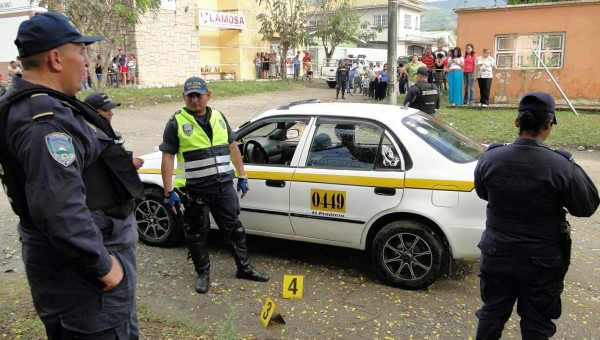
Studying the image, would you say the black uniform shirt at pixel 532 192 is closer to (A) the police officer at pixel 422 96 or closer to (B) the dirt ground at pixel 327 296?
(B) the dirt ground at pixel 327 296

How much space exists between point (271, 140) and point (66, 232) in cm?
357

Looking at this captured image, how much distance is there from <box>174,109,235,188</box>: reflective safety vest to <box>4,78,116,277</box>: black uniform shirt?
90.9 inches

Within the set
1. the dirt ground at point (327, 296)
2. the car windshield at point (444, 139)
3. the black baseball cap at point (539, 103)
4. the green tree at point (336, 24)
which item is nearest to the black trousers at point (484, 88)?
the dirt ground at point (327, 296)

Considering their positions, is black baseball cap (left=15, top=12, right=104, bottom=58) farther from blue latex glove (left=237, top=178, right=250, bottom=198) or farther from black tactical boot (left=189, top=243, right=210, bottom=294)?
black tactical boot (left=189, top=243, right=210, bottom=294)

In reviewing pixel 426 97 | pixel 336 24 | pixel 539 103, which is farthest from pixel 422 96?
pixel 336 24

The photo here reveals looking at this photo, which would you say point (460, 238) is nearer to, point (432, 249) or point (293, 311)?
point (432, 249)

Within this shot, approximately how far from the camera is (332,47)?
3175 cm

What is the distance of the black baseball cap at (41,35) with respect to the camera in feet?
5.90

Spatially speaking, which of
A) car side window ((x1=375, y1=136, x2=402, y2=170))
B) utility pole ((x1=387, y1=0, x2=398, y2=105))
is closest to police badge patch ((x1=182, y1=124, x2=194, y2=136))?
car side window ((x1=375, y1=136, x2=402, y2=170))

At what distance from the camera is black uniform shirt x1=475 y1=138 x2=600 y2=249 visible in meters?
2.50

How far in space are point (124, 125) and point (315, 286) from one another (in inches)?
430

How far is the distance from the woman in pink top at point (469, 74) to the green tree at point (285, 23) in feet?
49.3

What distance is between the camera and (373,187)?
4.23 metres

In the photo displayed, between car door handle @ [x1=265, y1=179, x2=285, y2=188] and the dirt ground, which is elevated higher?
car door handle @ [x1=265, y1=179, x2=285, y2=188]
